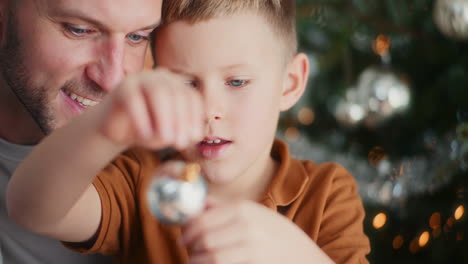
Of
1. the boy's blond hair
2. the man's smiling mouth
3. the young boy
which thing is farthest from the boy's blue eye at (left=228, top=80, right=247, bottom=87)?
the man's smiling mouth

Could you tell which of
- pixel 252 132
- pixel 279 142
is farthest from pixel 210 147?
pixel 279 142

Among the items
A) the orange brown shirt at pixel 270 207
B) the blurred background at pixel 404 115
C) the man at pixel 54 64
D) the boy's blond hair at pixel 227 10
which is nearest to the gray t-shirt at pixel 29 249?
the man at pixel 54 64

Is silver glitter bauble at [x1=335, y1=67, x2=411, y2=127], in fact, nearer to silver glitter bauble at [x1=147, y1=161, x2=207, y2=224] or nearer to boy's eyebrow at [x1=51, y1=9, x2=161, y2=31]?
boy's eyebrow at [x1=51, y1=9, x2=161, y2=31]

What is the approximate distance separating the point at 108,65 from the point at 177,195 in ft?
1.43

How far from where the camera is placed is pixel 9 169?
1.00m

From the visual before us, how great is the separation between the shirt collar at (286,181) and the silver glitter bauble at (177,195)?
374 mm

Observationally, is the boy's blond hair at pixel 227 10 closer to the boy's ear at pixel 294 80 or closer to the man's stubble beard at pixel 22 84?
the boy's ear at pixel 294 80

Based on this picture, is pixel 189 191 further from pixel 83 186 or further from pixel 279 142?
pixel 279 142

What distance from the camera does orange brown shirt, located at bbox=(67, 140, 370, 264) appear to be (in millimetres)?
872

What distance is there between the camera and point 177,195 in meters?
0.53

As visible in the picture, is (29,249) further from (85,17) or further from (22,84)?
(85,17)

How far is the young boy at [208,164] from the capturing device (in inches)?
20.9

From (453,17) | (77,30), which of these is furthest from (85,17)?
(453,17)

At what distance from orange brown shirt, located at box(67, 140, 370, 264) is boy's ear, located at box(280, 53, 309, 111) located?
115 millimetres
